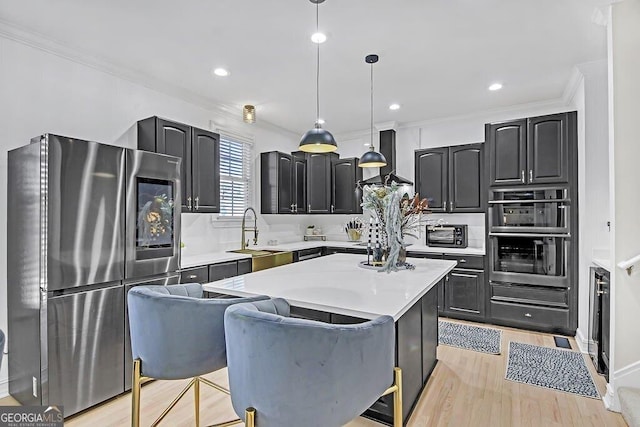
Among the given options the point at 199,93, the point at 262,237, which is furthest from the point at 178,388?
the point at 199,93

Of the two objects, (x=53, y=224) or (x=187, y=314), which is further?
(x=53, y=224)

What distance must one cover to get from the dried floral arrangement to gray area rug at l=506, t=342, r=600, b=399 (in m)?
1.44

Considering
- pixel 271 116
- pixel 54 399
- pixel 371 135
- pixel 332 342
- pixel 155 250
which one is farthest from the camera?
pixel 371 135

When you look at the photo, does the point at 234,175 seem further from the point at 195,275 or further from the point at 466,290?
the point at 466,290

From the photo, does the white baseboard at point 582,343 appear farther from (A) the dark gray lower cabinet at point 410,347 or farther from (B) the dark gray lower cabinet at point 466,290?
(A) the dark gray lower cabinet at point 410,347

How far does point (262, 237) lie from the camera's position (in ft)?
17.1

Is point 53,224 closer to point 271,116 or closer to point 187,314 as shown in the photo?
point 187,314

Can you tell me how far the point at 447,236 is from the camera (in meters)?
4.74

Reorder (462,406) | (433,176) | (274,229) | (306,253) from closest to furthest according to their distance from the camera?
(462,406)
(433,176)
(306,253)
(274,229)

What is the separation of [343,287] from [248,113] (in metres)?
3.15

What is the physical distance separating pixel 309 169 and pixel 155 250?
322cm

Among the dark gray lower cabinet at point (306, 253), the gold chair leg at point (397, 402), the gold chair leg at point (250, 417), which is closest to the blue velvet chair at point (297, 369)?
the gold chair leg at point (250, 417)

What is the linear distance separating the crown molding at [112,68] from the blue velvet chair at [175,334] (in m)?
2.43

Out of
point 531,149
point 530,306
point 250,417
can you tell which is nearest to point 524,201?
point 531,149
